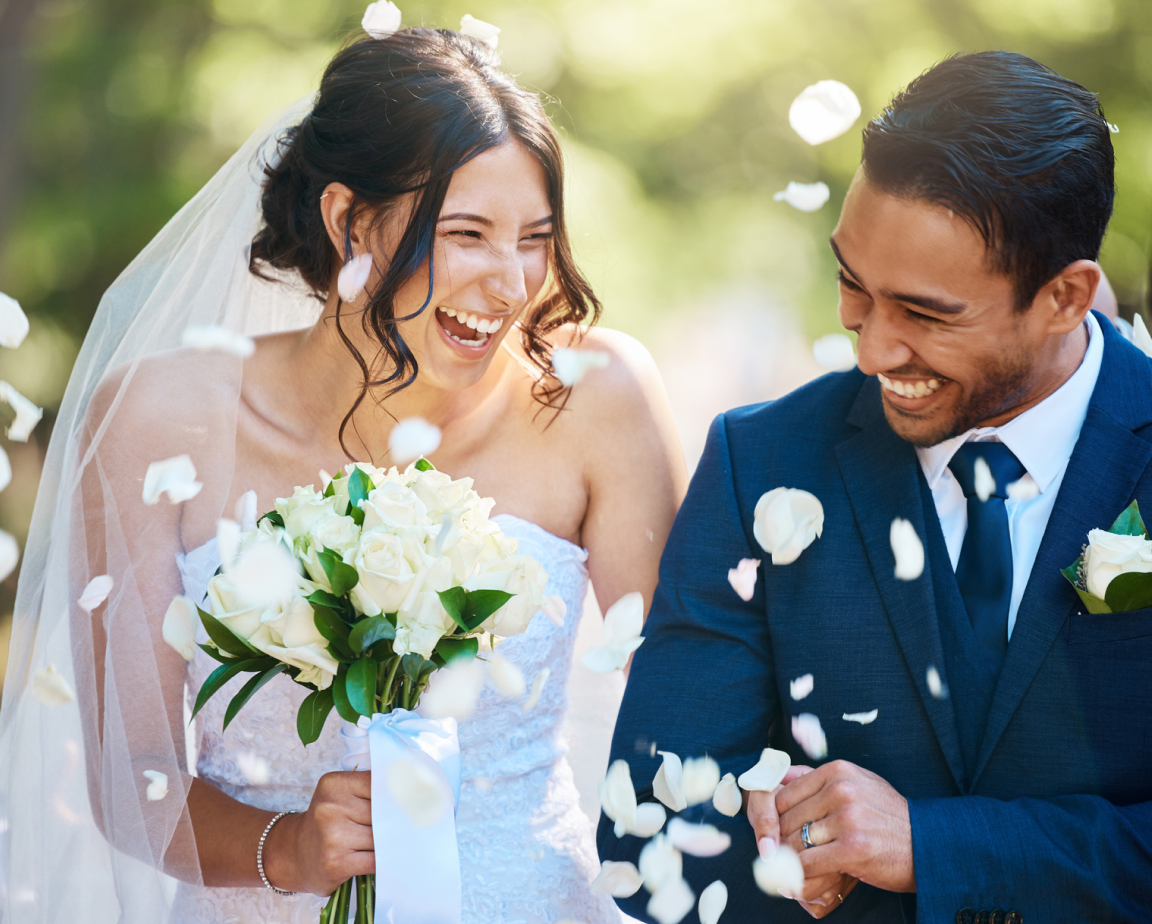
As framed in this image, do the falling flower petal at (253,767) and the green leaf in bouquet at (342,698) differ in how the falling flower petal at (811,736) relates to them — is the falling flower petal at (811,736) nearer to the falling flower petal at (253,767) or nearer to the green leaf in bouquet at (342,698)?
the green leaf in bouquet at (342,698)

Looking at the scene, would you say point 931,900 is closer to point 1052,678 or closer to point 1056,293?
point 1052,678

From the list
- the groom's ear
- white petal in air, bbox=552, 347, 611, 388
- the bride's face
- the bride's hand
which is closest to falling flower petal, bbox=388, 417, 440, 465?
the bride's face

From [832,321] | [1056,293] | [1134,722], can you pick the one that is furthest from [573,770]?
[832,321]

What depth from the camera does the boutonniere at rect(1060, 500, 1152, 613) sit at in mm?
1951

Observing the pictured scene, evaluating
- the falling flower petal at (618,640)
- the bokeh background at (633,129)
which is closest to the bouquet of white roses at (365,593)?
the falling flower petal at (618,640)

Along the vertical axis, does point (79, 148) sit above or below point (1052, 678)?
below

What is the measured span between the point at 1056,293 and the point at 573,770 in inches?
69.4

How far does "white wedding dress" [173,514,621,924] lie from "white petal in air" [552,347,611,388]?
16.5 inches

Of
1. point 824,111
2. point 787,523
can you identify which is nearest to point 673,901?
point 787,523

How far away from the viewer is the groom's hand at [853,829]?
1.96m

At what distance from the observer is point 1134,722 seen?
205 centimetres

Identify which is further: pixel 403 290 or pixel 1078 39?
→ pixel 1078 39

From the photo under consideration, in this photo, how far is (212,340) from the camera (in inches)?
110

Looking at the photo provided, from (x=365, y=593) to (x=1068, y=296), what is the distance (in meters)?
1.40
